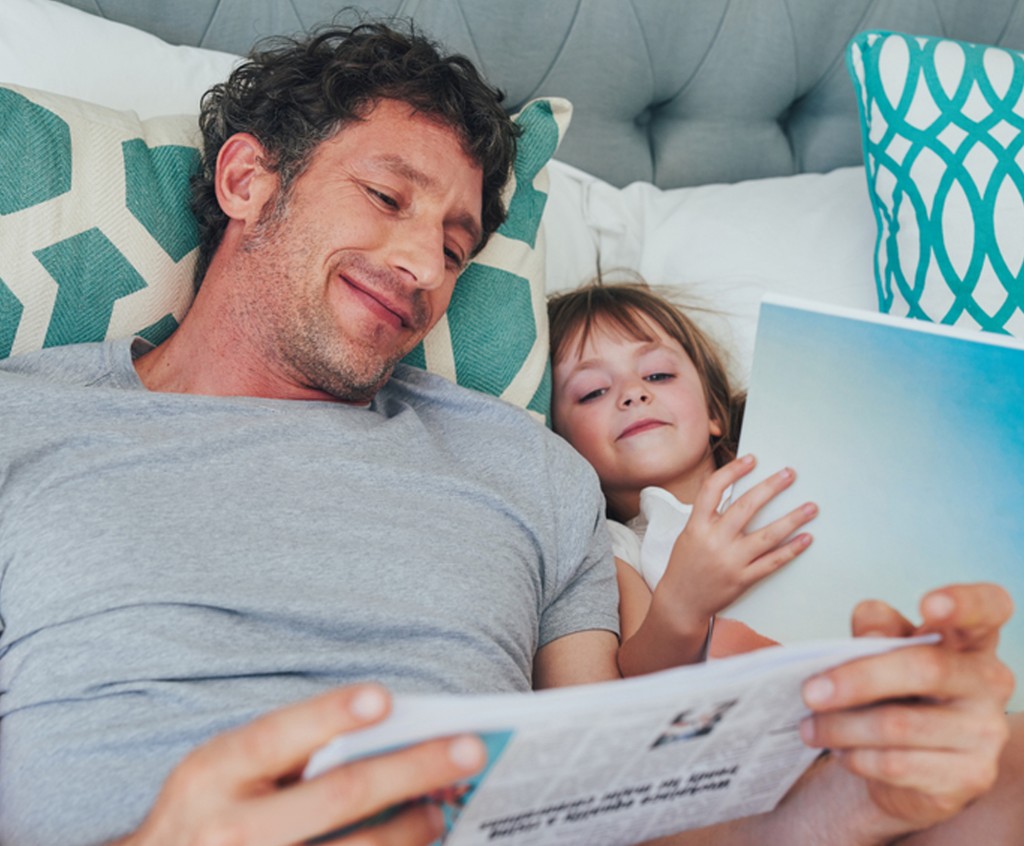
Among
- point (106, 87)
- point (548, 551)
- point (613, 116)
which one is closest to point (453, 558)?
point (548, 551)

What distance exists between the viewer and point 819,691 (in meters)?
0.57

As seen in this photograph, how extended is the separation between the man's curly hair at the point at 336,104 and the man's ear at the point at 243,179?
13 millimetres

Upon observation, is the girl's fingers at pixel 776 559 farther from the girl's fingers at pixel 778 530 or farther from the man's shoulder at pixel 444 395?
the man's shoulder at pixel 444 395

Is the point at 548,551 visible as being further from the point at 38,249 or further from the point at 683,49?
the point at 683,49

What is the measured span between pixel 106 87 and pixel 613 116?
2.72 feet

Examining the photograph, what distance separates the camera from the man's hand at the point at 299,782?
480mm

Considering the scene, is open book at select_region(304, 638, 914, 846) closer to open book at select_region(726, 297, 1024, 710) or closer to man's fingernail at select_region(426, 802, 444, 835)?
man's fingernail at select_region(426, 802, 444, 835)

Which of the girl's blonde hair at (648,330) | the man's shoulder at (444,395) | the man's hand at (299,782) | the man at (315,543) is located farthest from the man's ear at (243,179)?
the man's hand at (299,782)

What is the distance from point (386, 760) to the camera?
19.1 inches

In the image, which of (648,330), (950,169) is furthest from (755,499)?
(950,169)

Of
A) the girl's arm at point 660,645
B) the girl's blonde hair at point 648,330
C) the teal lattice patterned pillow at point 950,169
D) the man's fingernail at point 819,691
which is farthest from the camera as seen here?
the girl's blonde hair at point 648,330

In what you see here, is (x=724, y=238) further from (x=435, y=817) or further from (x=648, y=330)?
(x=435, y=817)

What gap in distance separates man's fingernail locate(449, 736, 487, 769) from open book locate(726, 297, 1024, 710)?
18.3 inches

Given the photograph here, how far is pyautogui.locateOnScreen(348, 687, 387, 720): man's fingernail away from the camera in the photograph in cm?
46
